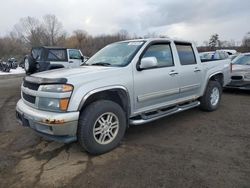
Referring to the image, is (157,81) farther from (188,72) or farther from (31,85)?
(31,85)

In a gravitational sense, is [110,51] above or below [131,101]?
above

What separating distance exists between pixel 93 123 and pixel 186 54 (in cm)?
290

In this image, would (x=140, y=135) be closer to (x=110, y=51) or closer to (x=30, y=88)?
(x=110, y=51)

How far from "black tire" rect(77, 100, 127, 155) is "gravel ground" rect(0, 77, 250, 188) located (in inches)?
5.5

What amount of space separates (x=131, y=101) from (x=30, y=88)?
5.38 feet

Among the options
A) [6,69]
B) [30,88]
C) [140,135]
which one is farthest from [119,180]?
[6,69]

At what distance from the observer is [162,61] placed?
483 cm

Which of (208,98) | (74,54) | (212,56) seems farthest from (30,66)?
(212,56)

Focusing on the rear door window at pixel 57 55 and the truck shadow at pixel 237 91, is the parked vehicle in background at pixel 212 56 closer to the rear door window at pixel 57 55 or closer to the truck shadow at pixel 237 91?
the truck shadow at pixel 237 91

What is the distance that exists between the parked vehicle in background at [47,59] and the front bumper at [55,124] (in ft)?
21.6

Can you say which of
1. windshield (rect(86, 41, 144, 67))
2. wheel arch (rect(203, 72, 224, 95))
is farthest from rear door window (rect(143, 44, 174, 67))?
wheel arch (rect(203, 72, 224, 95))

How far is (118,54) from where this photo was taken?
4723mm

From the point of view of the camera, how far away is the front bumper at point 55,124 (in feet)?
11.1

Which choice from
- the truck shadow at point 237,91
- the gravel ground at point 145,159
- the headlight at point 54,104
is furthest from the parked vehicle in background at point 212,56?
the headlight at point 54,104
